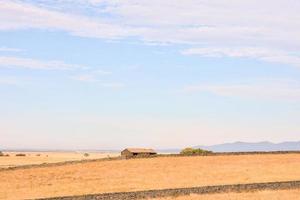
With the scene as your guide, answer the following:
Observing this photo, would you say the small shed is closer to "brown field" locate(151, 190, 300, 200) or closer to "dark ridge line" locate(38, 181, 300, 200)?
"dark ridge line" locate(38, 181, 300, 200)

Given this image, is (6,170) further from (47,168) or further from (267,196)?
(267,196)

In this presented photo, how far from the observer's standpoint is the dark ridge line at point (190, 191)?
135 ft

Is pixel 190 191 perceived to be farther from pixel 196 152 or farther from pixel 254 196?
pixel 196 152

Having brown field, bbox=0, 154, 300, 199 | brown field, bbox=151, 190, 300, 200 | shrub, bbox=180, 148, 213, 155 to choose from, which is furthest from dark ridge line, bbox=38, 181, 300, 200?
shrub, bbox=180, 148, 213, 155

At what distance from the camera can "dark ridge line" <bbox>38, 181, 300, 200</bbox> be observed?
41.2 meters

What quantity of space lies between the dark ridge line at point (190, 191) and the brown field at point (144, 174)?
13.0 ft

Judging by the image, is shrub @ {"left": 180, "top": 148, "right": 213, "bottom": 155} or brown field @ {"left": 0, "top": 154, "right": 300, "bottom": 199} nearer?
brown field @ {"left": 0, "top": 154, "right": 300, "bottom": 199}

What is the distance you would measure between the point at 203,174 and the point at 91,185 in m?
11.9

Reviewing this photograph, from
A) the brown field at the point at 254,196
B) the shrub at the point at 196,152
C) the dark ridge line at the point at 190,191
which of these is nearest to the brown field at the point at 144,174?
the dark ridge line at the point at 190,191

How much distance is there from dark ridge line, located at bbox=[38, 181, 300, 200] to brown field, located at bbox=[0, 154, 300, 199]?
395cm

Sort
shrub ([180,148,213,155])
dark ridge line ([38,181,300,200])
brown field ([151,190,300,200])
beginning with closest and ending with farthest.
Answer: brown field ([151,190,300,200]) < dark ridge line ([38,181,300,200]) < shrub ([180,148,213,155])

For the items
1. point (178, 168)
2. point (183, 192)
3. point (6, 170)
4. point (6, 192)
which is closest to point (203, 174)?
point (178, 168)

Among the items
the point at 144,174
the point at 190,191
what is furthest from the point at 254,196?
the point at 144,174

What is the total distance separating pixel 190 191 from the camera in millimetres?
43594
